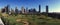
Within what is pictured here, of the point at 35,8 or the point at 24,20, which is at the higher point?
the point at 35,8

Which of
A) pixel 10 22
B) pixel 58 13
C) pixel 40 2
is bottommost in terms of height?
pixel 10 22

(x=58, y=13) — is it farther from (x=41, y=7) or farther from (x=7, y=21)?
(x=7, y=21)

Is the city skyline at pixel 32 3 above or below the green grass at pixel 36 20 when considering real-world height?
above

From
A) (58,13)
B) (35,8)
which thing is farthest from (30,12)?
(58,13)

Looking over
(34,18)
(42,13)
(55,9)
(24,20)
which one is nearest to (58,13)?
(55,9)

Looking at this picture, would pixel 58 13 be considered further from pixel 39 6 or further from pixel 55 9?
pixel 39 6

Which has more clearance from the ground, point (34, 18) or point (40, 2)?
point (40, 2)

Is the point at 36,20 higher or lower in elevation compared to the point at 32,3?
lower

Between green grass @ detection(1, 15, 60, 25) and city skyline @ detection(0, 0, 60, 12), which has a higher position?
city skyline @ detection(0, 0, 60, 12)

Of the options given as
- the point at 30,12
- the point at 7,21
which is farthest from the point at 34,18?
the point at 7,21
